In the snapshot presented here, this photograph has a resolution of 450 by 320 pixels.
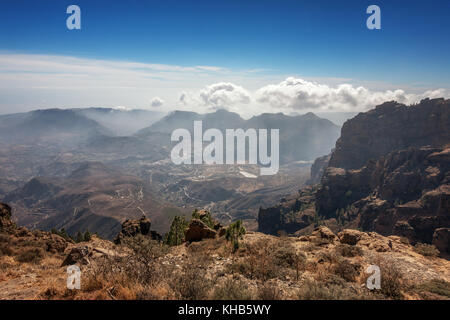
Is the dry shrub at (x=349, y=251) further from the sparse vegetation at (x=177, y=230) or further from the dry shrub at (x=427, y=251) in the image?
the sparse vegetation at (x=177, y=230)

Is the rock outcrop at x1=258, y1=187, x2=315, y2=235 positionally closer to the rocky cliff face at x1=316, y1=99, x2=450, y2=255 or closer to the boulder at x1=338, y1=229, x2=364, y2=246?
the rocky cliff face at x1=316, y1=99, x2=450, y2=255

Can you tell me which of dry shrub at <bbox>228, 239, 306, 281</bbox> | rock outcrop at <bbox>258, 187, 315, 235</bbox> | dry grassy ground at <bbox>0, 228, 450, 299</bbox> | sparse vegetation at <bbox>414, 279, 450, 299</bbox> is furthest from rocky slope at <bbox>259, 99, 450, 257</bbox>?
dry shrub at <bbox>228, 239, 306, 281</bbox>

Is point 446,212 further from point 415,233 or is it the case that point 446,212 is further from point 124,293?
point 124,293

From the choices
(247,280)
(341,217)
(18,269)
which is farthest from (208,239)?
(341,217)

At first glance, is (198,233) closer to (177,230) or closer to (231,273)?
(177,230)

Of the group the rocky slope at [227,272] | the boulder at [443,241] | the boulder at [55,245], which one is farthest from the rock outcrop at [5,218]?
the boulder at [443,241]

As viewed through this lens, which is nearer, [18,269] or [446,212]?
[18,269]

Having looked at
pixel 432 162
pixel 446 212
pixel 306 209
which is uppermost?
pixel 432 162

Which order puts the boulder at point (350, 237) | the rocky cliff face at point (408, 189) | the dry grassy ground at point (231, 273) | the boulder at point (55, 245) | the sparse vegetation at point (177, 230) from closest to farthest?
1. the dry grassy ground at point (231, 273)
2. the boulder at point (350, 237)
3. the boulder at point (55, 245)
4. the sparse vegetation at point (177, 230)
5. the rocky cliff face at point (408, 189)

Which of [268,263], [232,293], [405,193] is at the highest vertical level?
[232,293]

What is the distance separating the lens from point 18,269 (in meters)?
15.1

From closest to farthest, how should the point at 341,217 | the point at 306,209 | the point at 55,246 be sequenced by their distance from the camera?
the point at 55,246, the point at 341,217, the point at 306,209

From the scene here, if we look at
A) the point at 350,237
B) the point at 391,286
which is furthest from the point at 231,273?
the point at 350,237
